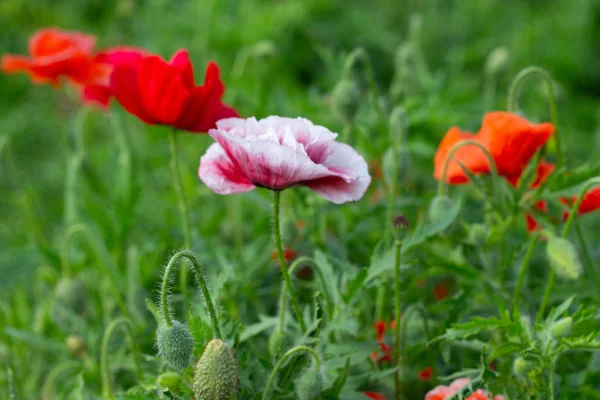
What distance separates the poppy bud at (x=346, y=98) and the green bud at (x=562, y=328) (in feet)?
2.44

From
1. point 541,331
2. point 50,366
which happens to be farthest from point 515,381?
point 50,366

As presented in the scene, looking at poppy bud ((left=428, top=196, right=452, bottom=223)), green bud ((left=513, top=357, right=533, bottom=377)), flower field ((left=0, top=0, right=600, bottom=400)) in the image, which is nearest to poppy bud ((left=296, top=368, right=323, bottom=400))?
flower field ((left=0, top=0, right=600, bottom=400))

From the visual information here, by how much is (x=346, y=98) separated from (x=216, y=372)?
837mm

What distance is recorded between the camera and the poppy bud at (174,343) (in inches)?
49.3

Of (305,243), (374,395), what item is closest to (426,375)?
(374,395)

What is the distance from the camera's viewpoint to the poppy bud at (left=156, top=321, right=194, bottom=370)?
1.25 m

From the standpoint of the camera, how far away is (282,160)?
122cm

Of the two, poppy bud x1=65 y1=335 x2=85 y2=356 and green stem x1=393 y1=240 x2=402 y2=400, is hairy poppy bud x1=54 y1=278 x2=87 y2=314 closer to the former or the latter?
poppy bud x1=65 y1=335 x2=85 y2=356

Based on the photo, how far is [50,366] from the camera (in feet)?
7.27

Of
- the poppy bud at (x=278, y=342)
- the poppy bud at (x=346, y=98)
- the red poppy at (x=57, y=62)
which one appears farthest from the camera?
the red poppy at (x=57, y=62)

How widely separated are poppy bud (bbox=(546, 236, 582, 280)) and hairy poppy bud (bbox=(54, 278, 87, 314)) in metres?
1.08

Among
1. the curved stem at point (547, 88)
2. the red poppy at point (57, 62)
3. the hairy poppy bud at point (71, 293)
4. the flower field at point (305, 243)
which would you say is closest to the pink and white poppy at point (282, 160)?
the flower field at point (305, 243)

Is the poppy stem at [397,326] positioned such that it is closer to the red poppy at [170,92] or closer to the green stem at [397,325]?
the green stem at [397,325]

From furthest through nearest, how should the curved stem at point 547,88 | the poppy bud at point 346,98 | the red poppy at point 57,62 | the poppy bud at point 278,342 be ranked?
the red poppy at point 57,62
the poppy bud at point 346,98
the curved stem at point 547,88
the poppy bud at point 278,342
